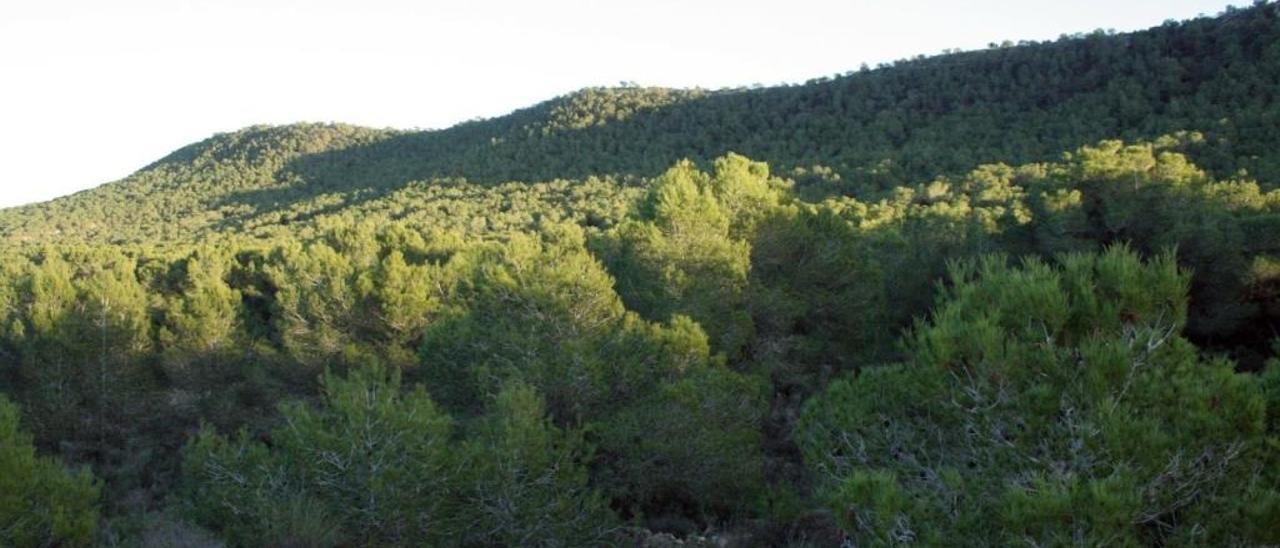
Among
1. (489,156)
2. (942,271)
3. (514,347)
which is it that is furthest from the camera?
(489,156)

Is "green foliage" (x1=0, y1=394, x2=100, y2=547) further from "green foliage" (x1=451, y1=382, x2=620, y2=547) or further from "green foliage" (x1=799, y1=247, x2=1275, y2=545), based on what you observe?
"green foliage" (x1=799, y1=247, x2=1275, y2=545)

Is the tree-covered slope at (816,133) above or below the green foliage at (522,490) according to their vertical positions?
above

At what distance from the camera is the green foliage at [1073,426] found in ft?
15.3

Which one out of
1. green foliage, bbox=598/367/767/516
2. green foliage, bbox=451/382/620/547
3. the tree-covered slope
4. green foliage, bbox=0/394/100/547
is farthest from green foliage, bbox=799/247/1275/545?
the tree-covered slope

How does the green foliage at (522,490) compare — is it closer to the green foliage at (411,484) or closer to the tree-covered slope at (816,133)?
the green foliage at (411,484)

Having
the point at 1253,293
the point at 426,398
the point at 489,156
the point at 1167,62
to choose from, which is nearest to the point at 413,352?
the point at 426,398

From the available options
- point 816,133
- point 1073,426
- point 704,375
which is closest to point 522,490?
point 704,375

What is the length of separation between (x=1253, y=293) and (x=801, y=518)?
7232 millimetres

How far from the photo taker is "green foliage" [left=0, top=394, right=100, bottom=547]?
8.41m

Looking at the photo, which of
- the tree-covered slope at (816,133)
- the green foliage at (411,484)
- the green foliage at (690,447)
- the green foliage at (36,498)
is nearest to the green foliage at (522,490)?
the green foliage at (411,484)

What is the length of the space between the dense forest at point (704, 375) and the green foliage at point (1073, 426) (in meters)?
0.02

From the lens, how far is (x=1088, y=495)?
4.47 metres

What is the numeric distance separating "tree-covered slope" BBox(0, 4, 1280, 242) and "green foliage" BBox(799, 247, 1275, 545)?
18115 mm

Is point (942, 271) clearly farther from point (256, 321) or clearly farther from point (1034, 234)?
point (256, 321)
